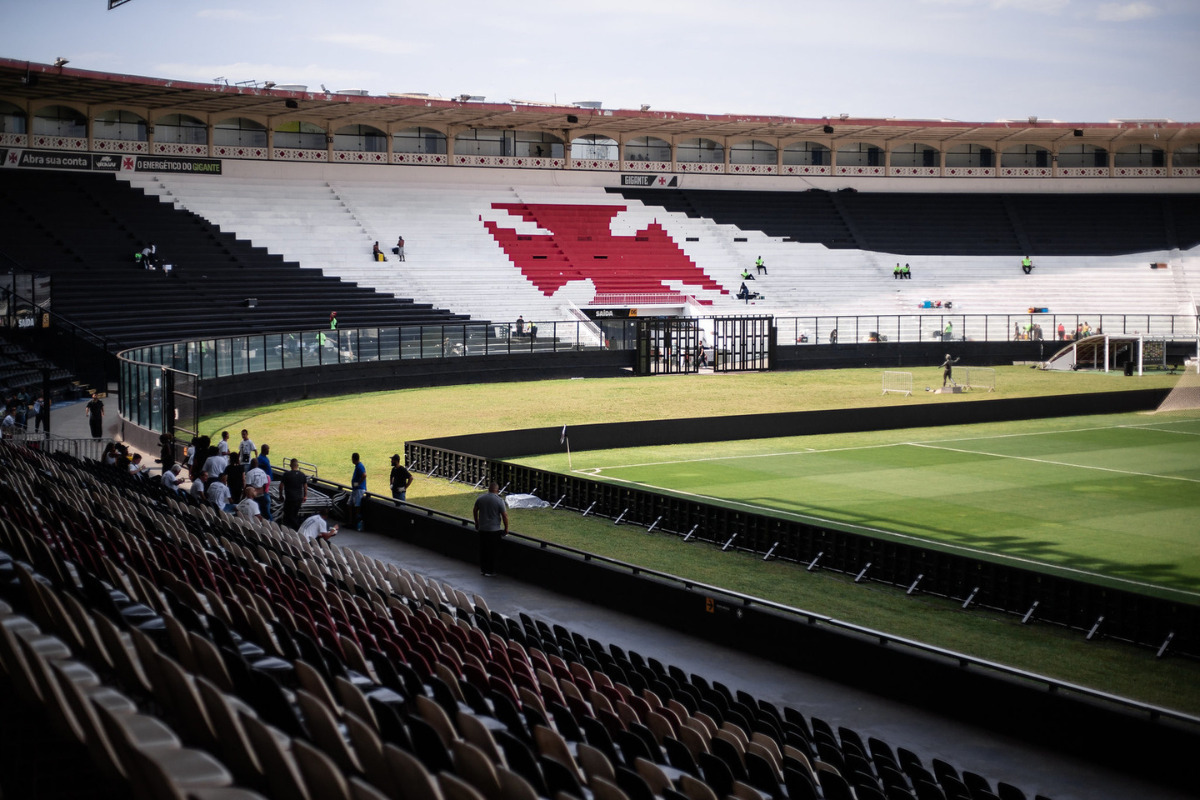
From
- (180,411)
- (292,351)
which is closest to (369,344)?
(292,351)

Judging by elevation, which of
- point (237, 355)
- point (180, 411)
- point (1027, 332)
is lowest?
point (180, 411)

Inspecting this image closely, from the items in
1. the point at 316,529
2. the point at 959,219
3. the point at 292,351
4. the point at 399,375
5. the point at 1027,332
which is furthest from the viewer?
the point at 959,219

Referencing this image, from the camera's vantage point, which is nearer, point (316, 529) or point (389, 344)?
point (316, 529)

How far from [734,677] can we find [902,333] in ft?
158

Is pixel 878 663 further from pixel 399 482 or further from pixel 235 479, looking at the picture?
pixel 235 479

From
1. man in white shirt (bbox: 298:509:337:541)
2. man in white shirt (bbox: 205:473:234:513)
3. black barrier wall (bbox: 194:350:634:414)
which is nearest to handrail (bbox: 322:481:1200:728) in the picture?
man in white shirt (bbox: 298:509:337:541)

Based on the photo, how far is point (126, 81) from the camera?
4872 cm

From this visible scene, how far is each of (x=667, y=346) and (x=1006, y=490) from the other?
25850mm

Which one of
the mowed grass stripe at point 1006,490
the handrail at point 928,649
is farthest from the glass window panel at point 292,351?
the handrail at point 928,649

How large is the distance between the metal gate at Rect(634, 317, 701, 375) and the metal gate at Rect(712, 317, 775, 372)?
1332 millimetres

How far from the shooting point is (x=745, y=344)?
171 ft

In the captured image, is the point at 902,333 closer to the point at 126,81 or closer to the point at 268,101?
the point at 268,101

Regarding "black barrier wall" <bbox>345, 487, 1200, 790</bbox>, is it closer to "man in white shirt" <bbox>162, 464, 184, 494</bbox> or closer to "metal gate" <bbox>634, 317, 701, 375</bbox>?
"man in white shirt" <bbox>162, 464, 184, 494</bbox>

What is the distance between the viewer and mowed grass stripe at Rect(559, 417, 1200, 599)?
19734 mm
